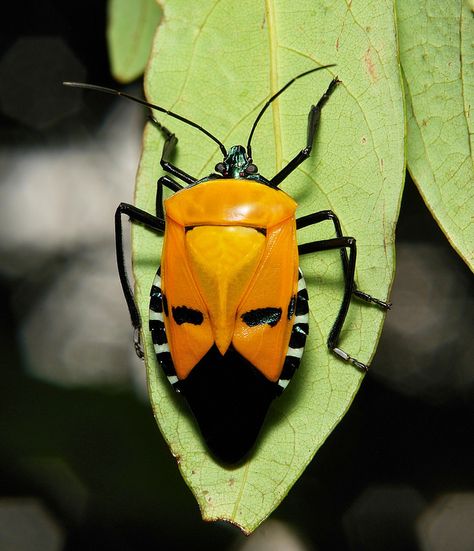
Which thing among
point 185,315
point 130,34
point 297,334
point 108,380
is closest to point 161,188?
point 185,315

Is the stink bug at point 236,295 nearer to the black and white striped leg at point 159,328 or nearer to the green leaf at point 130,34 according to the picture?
the black and white striped leg at point 159,328

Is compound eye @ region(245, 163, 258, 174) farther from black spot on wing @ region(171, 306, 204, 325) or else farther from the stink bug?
black spot on wing @ region(171, 306, 204, 325)

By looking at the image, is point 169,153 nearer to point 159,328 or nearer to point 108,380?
point 159,328

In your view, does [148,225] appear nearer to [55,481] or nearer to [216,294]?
A: [216,294]

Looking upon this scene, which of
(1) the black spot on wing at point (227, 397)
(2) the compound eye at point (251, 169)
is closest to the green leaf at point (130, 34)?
(2) the compound eye at point (251, 169)

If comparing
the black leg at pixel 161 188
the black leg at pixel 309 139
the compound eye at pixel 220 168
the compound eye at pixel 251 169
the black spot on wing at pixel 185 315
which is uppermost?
the black leg at pixel 309 139

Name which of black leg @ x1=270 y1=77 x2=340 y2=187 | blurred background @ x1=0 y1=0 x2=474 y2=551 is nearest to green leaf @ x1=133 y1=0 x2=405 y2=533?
black leg @ x1=270 y1=77 x2=340 y2=187

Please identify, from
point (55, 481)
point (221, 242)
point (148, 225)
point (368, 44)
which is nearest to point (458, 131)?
point (368, 44)
